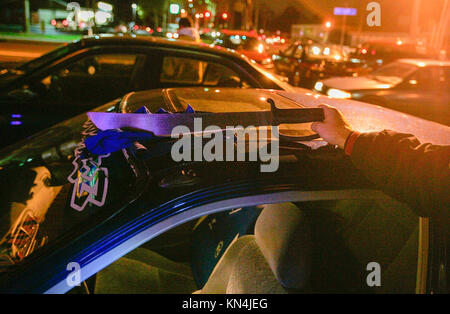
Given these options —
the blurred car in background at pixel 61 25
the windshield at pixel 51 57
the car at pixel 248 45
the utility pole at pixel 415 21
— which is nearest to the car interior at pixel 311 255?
the windshield at pixel 51 57

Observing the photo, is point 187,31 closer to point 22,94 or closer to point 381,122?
point 22,94

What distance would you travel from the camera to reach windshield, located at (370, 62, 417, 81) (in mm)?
8773

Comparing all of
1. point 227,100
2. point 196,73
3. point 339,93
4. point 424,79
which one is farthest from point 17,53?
point 227,100

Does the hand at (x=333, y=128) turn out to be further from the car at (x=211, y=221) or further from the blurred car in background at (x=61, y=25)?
the blurred car in background at (x=61, y=25)

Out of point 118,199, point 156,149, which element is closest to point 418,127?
point 156,149

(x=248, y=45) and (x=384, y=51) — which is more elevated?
(x=384, y=51)

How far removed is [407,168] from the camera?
4.54ft

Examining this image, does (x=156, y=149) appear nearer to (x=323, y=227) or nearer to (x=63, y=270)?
(x=63, y=270)

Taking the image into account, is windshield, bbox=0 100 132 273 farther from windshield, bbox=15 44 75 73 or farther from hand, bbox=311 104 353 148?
windshield, bbox=15 44 75 73

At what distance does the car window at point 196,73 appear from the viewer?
420cm

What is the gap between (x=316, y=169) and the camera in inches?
57.4

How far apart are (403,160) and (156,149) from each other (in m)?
0.88

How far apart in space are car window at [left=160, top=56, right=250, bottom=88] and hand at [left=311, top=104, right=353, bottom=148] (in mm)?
2733

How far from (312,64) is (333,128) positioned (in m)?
13.6
